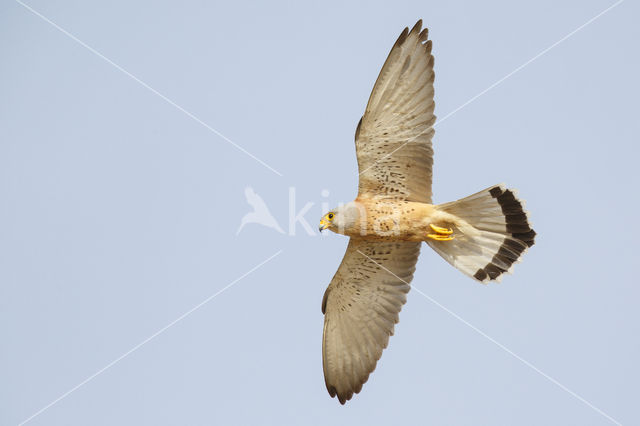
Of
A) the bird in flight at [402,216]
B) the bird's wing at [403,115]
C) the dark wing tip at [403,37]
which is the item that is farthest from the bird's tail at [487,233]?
the dark wing tip at [403,37]

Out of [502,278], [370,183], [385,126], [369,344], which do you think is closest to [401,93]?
[385,126]

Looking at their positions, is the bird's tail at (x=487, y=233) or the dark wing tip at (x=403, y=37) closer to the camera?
the dark wing tip at (x=403, y=37)

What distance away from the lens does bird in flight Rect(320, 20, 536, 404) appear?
8812mm

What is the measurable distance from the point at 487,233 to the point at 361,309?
187cm

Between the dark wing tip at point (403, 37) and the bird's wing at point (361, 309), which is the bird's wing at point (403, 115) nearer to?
the dark wing tip at point (403, 37)

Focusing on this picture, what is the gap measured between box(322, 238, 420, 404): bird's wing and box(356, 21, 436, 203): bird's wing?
3.83 feet

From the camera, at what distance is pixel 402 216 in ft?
29.7

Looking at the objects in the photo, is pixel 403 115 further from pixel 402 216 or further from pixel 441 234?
pixel 441 234

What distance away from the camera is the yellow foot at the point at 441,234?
29.8 feet

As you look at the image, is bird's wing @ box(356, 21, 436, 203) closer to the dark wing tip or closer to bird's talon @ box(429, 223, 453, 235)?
the dark wing tip

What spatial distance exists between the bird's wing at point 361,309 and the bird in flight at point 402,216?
0.01m

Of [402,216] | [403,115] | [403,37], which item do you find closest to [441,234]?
[402,216]

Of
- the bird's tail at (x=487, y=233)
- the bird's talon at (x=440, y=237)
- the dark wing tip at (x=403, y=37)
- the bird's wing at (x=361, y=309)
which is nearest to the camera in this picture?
the dark wing tip at (x=403, y=37)

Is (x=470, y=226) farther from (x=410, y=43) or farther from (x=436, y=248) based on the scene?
(x=410, y=43)
